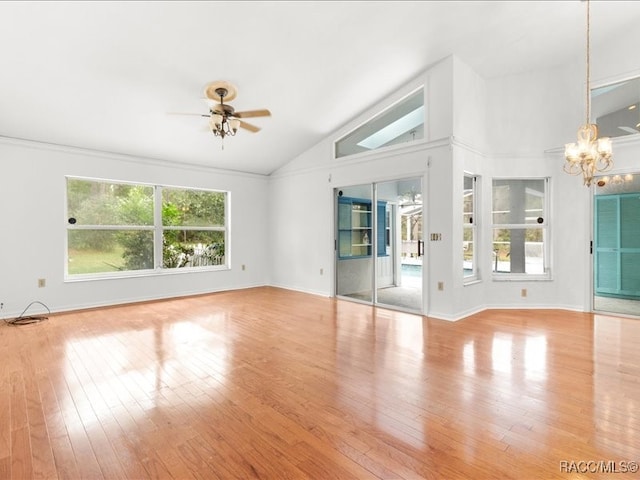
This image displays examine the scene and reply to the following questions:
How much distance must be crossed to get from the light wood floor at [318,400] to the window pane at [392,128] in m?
2.92

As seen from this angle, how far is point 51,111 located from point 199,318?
10.9 feet

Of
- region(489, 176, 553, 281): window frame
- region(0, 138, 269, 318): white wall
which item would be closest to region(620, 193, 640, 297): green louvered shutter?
region(489, 176, 553, 281): window frame

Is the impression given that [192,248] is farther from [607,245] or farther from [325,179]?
[607,245]

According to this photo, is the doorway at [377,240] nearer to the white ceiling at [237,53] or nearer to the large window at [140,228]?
the white ceiling at [237,53]

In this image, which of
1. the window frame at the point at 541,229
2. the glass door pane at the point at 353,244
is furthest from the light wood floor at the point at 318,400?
the glass door pane at the point at 353,244

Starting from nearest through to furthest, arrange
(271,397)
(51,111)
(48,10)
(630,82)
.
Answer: (271,397), (48,10), (51,111), (630,82)

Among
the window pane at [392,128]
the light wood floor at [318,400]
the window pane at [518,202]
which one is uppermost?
the window pane at [392,128]

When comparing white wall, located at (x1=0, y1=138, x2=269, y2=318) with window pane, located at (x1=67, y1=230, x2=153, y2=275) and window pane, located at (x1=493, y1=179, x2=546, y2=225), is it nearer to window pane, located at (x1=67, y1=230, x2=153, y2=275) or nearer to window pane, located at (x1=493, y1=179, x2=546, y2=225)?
window pane, located at (x1=67, y1=230, x2=153, y2=275)

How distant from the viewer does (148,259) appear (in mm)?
6176

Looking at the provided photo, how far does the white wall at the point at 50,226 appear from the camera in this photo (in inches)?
188

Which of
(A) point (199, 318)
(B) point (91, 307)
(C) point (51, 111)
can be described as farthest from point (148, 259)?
(C) point (51, 111)

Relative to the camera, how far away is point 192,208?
672 centimetres

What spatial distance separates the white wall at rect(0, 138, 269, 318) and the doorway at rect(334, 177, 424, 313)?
117 inches

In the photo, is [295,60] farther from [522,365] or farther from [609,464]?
[609,464]
